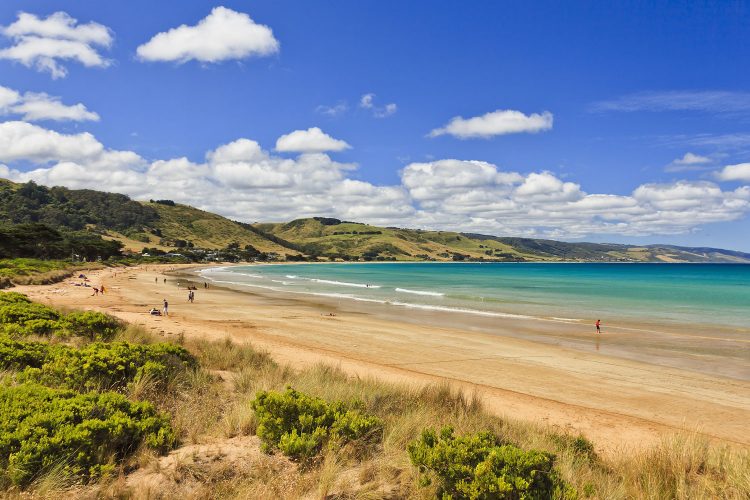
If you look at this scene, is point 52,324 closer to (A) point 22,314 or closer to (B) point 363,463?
(A) point 22,314

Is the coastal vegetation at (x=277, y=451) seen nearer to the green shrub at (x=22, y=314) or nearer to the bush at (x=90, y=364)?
the bush at (x=90, y=364)

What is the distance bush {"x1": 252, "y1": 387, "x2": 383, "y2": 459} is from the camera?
6.06 m

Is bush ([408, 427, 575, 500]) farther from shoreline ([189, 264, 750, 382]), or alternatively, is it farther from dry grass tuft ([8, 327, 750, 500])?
shoreline ([189, 264, 750, 382])

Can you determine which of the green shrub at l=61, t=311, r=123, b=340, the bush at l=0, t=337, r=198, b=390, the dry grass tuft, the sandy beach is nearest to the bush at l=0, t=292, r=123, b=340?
the green shrub at l=61, t=311, r=123, b=340

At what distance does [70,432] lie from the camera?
5.46m

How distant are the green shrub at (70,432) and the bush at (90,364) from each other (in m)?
1.28

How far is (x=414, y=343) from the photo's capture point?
76.9 feet

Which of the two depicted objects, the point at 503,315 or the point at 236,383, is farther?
the point at 503,315

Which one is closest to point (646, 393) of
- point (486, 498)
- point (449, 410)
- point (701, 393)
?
point (701, 393)

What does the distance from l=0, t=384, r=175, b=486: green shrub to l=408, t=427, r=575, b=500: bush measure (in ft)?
11.3

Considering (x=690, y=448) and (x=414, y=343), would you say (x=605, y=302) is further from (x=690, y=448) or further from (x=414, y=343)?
(x=690, y=448)

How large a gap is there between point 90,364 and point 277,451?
14.6 ft

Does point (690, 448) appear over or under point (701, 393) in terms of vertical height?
over

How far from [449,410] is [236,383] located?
14.5 feet
